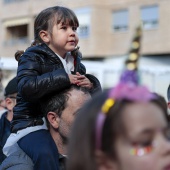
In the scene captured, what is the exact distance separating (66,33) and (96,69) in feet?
43.5

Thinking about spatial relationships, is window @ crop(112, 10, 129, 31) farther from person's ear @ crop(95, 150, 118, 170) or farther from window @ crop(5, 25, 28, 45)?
person's ear @ crop(95, 150, 118, 170)

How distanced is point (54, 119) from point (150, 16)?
3039 centimetres

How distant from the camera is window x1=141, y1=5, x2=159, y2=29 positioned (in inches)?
1291

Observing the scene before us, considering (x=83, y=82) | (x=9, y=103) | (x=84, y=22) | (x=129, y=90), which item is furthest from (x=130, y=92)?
(x=84, y=22)

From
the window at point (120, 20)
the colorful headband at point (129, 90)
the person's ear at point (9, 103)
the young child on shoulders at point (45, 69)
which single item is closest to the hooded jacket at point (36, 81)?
the young child on shoulders at point (45, 69)

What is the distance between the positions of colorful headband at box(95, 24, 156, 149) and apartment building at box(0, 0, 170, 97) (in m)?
29.0

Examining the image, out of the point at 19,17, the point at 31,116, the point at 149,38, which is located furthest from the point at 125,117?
the point at 19,17

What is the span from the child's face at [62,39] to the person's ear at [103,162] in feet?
6.58

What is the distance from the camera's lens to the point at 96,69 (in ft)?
55.6

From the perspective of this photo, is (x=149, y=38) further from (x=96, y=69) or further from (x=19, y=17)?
(x=96, y=69)

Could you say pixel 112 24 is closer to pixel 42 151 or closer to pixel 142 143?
pixel 42 151

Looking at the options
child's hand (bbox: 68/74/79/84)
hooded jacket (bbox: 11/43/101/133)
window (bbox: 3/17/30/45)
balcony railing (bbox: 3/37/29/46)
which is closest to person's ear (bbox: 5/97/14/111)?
hooded jacket (bbox: 11/43/101/133)

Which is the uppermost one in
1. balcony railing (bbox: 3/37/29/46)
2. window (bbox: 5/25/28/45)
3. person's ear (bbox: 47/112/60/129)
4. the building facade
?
person's ear (bbox: 47/112/60/129)

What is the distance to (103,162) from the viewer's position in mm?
1715
